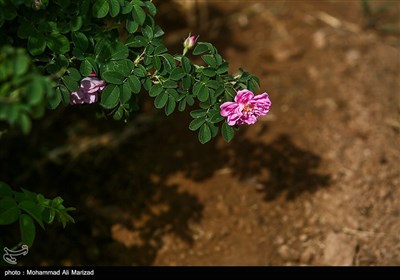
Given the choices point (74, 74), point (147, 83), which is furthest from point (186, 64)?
point (74, 74)

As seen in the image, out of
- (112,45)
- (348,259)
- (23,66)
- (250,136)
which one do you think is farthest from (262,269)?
(23,66)

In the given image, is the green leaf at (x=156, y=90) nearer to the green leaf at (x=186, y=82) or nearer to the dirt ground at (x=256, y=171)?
the green leaf at (x=186, y=82)

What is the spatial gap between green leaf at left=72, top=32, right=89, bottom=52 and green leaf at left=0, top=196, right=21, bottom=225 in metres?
0.55

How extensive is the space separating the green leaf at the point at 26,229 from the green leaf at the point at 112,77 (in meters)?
0.52

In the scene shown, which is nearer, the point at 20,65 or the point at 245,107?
the point at 20,65

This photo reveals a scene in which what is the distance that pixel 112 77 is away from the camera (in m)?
2.05

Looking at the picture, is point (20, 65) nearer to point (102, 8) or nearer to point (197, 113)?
point (102, 8)

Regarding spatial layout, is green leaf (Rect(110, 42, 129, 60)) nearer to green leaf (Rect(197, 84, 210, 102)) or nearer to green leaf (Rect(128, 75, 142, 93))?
green leaf (Rect(128, 75, 142, 93))

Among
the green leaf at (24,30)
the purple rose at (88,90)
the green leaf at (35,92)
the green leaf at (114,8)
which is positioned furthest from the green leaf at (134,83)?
the green leaf at (35,92)

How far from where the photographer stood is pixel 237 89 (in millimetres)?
2094

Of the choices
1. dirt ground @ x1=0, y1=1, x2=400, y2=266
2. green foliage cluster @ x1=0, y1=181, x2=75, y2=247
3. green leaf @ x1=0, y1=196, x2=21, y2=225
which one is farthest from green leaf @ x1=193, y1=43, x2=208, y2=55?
dirt ground @ x1=0, y1=1, x2=400, y2=266

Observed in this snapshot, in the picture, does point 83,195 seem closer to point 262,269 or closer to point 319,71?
point 262,269

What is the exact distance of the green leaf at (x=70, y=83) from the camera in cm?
205

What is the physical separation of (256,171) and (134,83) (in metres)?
1.29
